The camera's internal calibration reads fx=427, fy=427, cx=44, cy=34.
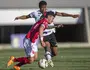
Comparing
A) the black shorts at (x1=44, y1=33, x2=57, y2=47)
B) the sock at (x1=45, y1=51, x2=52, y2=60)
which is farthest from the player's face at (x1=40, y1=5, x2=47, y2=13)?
the sock at (x1=45, y1=51, x2=52, y2=60)

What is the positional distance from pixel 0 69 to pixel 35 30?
98.6 inches

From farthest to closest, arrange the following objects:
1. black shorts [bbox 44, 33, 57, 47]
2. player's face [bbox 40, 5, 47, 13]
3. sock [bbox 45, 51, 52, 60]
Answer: black shorts [bbox 44, 33, 57, 47] → sock [bbox 45, 51, 52, 60] → player's face [bbox 40, 5, 47, 13]

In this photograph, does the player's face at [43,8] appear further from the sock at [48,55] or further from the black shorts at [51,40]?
the sock at [48,55]

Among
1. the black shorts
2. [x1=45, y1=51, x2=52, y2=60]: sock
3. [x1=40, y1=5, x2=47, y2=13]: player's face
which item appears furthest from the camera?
the black shorts

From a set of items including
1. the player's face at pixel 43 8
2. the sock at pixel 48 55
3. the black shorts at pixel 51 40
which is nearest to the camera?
the player's face at pixel 43 8

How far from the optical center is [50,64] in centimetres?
1230

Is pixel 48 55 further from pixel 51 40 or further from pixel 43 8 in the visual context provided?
pixel 43 8

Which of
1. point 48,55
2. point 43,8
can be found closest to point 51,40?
point 48,55

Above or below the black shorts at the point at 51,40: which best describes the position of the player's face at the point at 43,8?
above

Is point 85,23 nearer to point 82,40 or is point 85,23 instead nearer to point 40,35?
point 82,40

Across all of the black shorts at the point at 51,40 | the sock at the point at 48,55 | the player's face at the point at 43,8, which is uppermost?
the player's face at the point at 43,8

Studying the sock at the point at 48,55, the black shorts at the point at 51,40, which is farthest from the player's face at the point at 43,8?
the sock at the point at 48,55

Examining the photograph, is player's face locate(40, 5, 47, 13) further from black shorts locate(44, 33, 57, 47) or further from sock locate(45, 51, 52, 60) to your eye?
sock locate(45, 51, 52, 60)

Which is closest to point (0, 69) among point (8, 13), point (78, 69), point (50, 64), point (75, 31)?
point (50, 64)
